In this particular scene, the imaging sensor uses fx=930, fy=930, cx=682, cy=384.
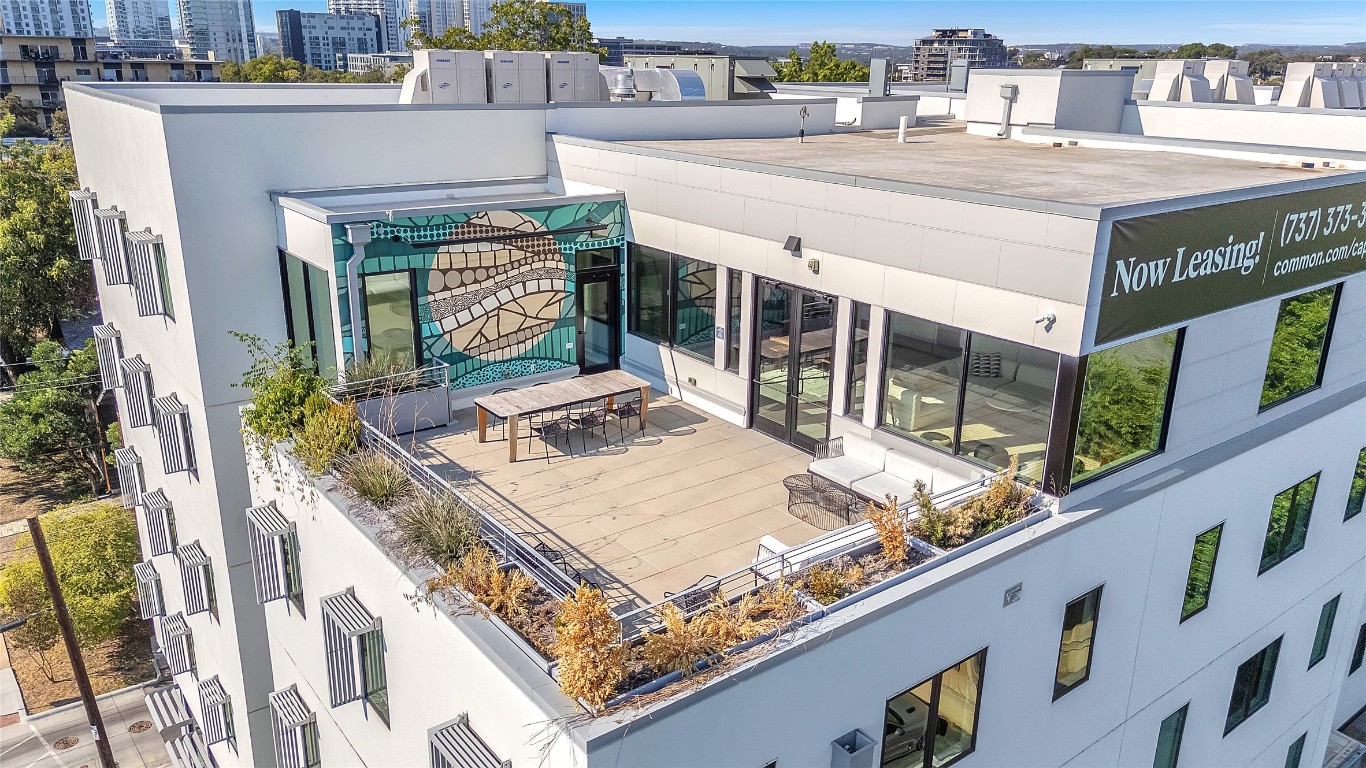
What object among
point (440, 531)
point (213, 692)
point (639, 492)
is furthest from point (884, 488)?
point (213, 692)

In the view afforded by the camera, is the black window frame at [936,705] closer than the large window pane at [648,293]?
Yes

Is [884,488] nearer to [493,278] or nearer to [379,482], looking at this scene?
[379,482]

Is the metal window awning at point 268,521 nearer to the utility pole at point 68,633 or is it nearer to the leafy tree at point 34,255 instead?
the utility pole at point 68,633

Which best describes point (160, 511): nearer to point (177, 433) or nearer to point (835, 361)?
point (177, 433)

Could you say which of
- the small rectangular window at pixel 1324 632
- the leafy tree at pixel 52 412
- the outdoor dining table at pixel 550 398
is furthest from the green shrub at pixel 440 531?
the leafy tree at pixel 52 412

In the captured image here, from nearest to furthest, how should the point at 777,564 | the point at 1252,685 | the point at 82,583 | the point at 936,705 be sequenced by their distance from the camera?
1. the point at 936,705
2. the point at 777,564
3. the point at 1252,685
4. the point at 82,583

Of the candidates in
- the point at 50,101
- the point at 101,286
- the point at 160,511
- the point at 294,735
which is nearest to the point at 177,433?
the point at 160,511
